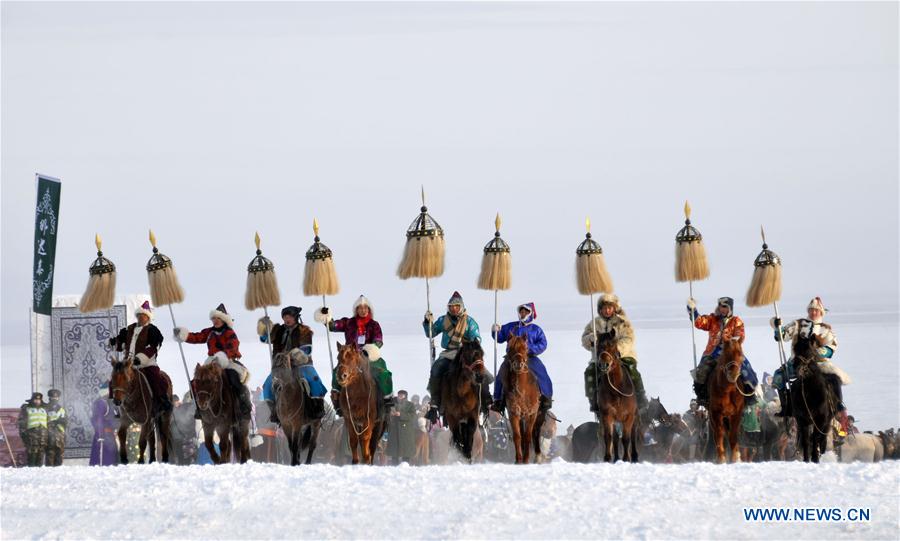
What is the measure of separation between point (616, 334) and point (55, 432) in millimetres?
8553

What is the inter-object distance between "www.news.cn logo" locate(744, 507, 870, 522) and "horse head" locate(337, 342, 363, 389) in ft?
17.7

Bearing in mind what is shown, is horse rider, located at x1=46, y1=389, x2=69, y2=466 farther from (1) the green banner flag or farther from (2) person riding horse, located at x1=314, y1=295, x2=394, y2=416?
(2) person riding horse, located at x1=314, y1=295, x2=394, y2=416

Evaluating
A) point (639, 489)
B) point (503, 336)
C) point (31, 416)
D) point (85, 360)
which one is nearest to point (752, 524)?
point (639, 489)

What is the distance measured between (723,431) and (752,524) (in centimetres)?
480

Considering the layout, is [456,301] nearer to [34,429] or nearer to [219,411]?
[219,411]

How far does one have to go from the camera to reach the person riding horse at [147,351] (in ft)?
65.0

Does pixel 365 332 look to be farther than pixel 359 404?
Yes

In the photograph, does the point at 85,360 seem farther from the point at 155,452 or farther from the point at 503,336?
the point at 503,336

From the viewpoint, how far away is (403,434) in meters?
22.1

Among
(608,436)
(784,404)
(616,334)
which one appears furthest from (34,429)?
(784,404)

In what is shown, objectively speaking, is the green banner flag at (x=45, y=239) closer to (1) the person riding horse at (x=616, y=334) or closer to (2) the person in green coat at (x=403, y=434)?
(2) the person in green coat at (x=403, y=434)

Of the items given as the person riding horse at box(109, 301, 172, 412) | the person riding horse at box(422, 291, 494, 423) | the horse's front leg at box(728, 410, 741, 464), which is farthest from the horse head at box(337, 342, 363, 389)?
the horse's front leg at box(728, 410, 741, 464)

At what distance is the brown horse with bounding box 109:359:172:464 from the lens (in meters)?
19.5

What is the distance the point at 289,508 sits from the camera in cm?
1570
